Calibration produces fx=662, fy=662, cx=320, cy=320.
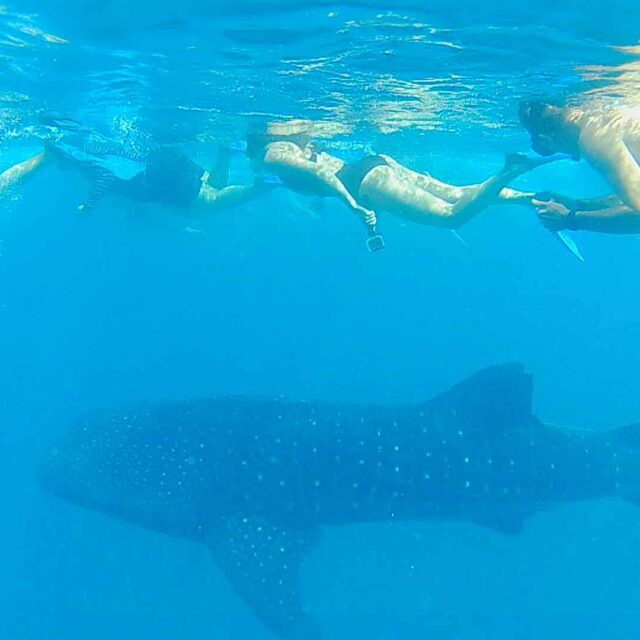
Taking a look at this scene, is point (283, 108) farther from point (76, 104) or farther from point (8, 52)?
point (8, 52)

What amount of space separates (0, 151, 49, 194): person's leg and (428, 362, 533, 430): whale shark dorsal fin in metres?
13.6

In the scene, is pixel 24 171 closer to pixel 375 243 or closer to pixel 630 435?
pixel 375 243

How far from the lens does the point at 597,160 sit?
7.89 metres

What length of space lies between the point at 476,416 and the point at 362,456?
1698 millimetres

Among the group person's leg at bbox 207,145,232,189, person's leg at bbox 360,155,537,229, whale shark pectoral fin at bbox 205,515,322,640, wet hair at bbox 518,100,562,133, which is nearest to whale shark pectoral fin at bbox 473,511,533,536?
whale shark pectoral fin at bbox 205,515,322,640

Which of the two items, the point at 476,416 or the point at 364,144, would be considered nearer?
the point at 476,416

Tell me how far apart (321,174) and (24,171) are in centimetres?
938

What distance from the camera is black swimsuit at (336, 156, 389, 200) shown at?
1357cm

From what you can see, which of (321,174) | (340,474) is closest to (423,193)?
(321,174)

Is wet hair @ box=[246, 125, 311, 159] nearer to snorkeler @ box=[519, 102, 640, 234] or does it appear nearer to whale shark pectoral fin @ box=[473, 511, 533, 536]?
snorkeler @ box=[519, 102, 640, 234]

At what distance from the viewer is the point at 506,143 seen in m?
21.2

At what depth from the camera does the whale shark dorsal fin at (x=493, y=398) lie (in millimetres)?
9172

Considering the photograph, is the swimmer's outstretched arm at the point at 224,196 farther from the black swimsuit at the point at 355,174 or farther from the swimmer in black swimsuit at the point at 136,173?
the black swimsuit at the point at 355,174

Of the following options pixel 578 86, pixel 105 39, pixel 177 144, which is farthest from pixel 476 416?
pixel 177 144
